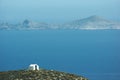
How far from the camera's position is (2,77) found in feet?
46.7

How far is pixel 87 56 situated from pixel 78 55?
142 inches

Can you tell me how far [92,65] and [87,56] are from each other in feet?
43.0

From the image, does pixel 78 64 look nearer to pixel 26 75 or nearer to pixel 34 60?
pixel 34 60

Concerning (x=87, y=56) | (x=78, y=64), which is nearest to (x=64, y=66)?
(x=78, y=64)

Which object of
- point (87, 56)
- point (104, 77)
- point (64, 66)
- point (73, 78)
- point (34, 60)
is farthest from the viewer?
point (87, 56)

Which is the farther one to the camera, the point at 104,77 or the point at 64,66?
the point at 64,66

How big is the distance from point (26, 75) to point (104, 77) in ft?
187

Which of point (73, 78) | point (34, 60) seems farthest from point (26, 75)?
point (34, 60)

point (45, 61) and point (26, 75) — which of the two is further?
point (45, 61)

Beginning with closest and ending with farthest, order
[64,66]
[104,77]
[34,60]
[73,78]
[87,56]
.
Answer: [73,78], [104,77], [64,66], [34,60], [87,56]

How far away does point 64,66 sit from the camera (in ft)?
272

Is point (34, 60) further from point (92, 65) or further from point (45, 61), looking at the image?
point (92, 65)

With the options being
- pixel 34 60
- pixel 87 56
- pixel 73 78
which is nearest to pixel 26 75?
pixel 73 78

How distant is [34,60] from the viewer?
89.3 m
